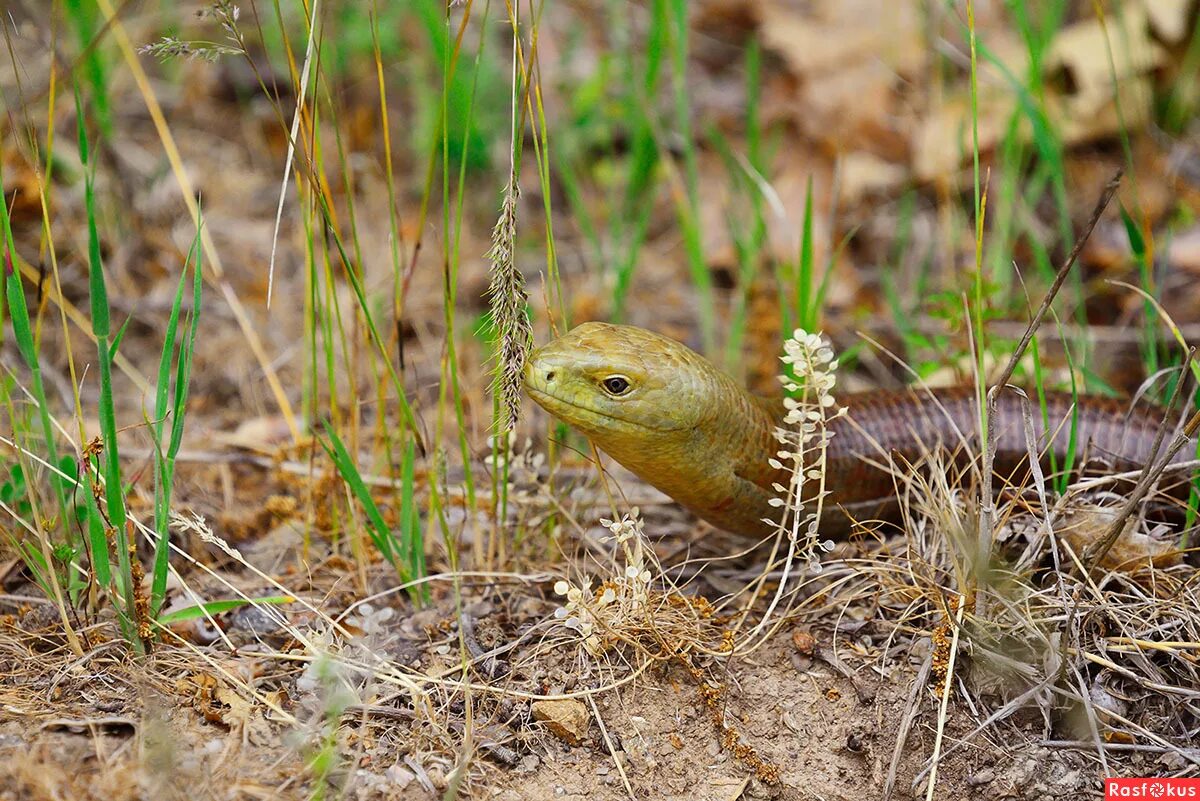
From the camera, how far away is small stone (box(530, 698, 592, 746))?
2.28 metres

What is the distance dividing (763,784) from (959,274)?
2081mm

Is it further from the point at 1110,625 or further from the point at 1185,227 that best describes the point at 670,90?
the point at 1110,625

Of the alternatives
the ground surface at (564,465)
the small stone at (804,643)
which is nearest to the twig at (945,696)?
the ground surface at (564,465)

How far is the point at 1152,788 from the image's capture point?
7.36 ft

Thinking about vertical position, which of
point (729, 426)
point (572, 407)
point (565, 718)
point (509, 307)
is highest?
point (509, 307)

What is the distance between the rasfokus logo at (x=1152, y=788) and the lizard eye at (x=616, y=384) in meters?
1.29

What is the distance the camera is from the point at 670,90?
5.30 m

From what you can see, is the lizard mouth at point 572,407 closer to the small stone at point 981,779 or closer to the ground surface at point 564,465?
the ground surface at point 564,465

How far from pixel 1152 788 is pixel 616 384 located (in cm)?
138

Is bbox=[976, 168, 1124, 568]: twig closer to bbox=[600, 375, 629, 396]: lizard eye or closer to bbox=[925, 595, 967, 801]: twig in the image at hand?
bbox=[925, 595, 967, 801]: twig

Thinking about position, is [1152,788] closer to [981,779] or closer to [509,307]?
[981,779]

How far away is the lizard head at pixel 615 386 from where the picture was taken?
2.46m

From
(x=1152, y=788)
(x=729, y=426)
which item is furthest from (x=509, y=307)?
(x=1152, y=788)

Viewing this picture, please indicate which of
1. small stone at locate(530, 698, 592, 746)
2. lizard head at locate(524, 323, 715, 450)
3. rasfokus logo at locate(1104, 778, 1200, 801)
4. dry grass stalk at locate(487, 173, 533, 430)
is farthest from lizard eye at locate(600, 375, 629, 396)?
rasfokus logo at locate(1104, 778, 1200, 801)
